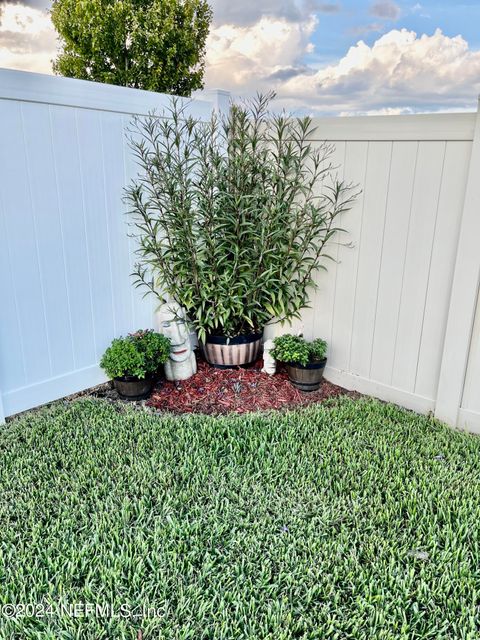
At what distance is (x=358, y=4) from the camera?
377cm

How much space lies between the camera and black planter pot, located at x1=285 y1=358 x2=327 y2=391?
3498 millimetres

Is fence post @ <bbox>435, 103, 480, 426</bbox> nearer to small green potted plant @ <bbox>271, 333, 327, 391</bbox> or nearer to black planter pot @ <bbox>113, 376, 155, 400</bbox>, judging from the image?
small green potted plant @ <bbox>271, 333, 327, 391</bbox>

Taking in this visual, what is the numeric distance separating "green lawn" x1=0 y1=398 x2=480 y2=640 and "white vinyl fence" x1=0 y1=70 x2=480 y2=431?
1.29 ft

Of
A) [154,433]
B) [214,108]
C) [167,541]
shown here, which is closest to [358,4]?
[214,108]

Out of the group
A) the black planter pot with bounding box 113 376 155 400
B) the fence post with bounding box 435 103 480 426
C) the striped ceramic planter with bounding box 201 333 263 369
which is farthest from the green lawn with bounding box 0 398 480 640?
the striped ceramic planter with bounding box 201 333 263 369

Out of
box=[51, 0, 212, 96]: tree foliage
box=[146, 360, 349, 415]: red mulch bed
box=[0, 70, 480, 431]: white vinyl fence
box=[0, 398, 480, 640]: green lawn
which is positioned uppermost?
box=[51, 0, 212, 96]: tree foliage

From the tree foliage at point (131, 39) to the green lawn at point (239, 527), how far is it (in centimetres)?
843

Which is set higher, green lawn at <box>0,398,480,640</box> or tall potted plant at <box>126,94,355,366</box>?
tall potted plant at <box>126,94,355,366</box>

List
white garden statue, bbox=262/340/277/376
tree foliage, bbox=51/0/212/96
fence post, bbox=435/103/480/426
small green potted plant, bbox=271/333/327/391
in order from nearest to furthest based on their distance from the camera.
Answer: fence post, bbox=435/103/480/426
small green potted plant, bbox=271/333/327/391
white garden statue, bbox=262/340/277/376
tree foliage, bbox=51/0/212/96

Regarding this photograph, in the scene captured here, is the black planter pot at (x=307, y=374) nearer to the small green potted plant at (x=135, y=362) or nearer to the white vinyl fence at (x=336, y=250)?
the white vinyl fence at (x=336, y=250)

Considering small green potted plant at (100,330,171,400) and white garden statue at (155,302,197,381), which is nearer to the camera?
small green potted plant at (100,330,171,400)

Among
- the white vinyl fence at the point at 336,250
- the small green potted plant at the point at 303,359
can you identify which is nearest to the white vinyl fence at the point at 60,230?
the white vinyl fence at the point at 336,250

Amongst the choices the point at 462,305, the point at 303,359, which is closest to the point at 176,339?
the point at 303,359

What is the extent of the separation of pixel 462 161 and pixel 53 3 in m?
9.94
